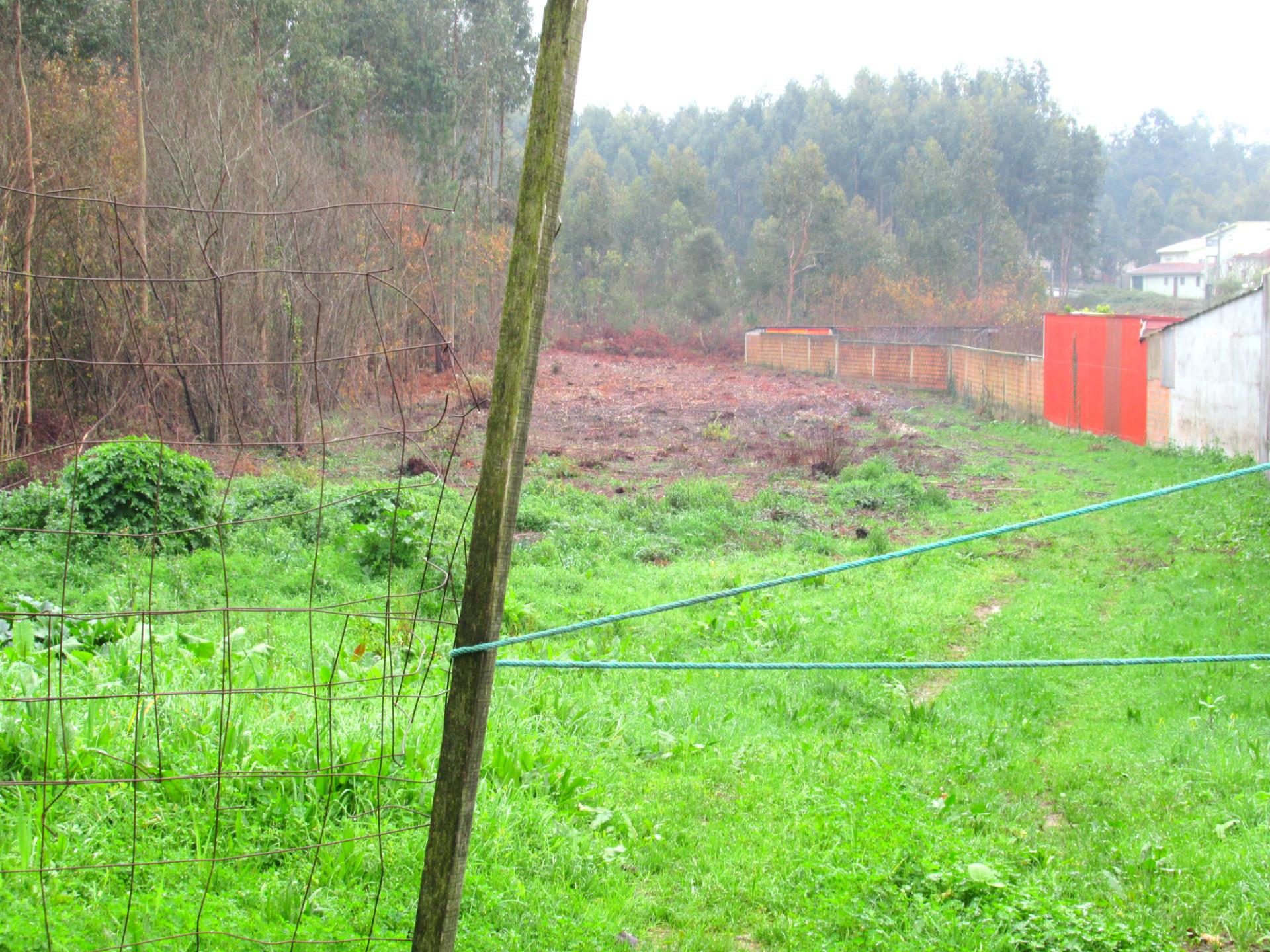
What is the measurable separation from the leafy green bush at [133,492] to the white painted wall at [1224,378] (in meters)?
13.2

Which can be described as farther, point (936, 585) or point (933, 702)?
point (936, 585)

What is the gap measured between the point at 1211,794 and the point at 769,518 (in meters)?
8.57

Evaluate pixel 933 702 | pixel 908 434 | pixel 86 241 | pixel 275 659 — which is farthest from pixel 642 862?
pixel 908 434

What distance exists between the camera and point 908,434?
850 inches

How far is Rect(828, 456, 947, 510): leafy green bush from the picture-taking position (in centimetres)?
1432

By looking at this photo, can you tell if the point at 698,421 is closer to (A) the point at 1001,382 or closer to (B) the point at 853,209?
(A) the point at 1001,382

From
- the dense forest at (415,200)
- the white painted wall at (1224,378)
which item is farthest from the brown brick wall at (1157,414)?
Result: the dense forest at (415,200)

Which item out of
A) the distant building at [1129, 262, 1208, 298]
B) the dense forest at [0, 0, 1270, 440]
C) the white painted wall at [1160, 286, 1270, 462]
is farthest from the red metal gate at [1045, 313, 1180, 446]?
the distant building at [1129, 262, 1208, 298]

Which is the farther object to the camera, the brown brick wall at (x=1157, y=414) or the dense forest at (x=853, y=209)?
the dense forest at (x=853, y=209)

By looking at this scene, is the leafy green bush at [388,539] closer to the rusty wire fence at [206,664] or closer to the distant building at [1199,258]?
the rusty wire fence at [206,664]

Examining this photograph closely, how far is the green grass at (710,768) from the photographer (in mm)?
3436

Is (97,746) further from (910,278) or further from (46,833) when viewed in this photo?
(910,278)

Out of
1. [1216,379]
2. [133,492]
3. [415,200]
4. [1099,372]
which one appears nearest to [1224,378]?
[1216,379]

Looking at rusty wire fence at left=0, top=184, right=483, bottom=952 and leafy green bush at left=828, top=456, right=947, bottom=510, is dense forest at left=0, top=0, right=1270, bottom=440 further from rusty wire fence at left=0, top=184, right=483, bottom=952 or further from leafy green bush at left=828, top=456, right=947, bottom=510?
leafy green bush at left=828, top=456, right=947, bottom=510
